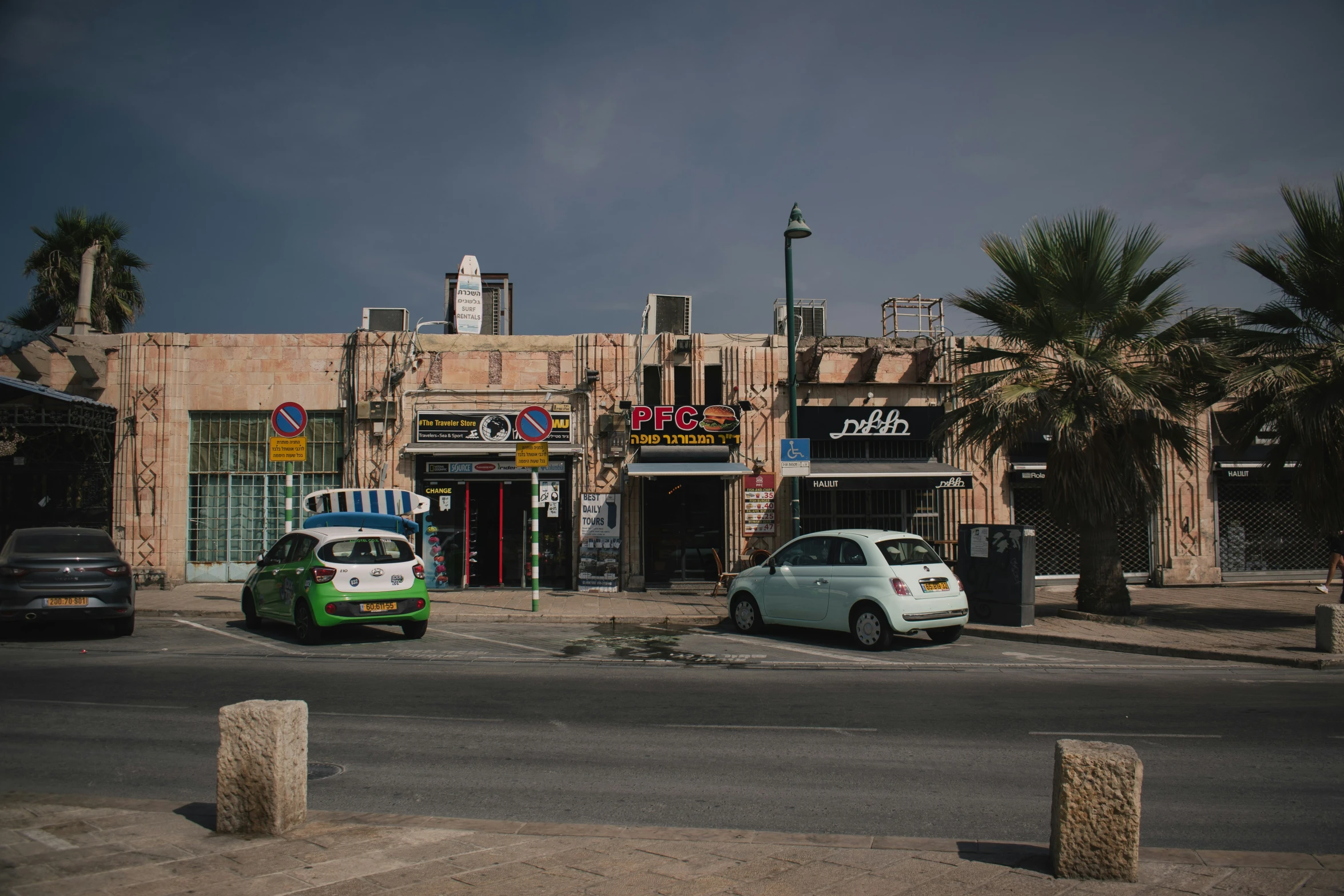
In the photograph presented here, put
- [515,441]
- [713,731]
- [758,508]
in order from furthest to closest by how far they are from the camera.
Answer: [758,508] < [515,441] < [713,731]

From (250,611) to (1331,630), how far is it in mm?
15468

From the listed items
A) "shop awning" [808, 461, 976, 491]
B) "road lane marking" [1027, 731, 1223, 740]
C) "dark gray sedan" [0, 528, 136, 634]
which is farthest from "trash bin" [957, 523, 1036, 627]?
"dark gray sedan" [0, 528, 136, 634]

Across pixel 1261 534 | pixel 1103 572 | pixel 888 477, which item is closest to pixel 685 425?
pixel 888 477

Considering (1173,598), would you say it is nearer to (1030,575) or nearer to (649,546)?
(1030,575)

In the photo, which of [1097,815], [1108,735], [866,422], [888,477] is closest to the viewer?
[1097,815]

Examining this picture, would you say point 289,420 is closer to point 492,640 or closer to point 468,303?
point 468,303

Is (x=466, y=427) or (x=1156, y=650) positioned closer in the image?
(x=1156, y=650)

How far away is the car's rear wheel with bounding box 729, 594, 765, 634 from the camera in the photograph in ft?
44.2

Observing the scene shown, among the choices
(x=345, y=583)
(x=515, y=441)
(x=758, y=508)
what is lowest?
(x=345, y=583)

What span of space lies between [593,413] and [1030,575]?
977cm

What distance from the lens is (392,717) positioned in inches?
311

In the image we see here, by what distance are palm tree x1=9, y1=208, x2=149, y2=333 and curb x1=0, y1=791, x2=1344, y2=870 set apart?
1015 inches

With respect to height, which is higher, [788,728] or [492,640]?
[788,728]

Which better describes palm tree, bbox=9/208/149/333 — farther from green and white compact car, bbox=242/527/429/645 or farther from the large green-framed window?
green and white compact car, bbox=242/527/429/645
